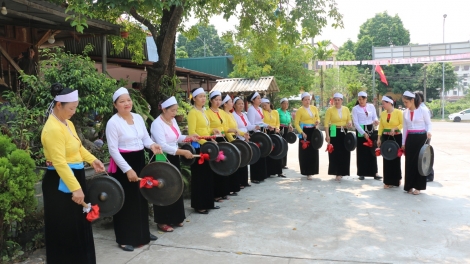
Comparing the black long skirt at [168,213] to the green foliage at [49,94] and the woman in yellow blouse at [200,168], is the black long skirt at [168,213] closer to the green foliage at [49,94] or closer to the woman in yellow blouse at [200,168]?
the woman in yellow blouse at [200,168]

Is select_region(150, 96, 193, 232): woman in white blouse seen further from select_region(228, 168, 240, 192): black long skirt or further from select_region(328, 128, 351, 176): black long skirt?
select_region(328, 128, 351, 176): black long skirt

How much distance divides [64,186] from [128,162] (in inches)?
38.8

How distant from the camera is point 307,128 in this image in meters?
8.45

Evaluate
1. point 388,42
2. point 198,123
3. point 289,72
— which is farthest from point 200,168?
point 388,42

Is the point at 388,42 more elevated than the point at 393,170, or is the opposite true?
the point at 388,42

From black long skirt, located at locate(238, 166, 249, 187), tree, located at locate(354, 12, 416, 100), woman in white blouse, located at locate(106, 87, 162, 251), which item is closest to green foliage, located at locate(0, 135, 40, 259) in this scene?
woman in white blouse, located at locate(106, 87, 162, 251)

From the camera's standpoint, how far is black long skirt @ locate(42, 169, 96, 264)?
138 inches

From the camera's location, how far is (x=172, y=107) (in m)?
4.97

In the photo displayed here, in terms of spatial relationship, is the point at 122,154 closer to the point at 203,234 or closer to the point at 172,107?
the point at 172,107

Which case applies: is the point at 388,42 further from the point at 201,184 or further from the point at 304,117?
the point at 201,184

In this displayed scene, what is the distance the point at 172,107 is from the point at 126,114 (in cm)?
81

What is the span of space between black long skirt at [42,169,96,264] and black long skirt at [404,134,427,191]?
5415 millimetres

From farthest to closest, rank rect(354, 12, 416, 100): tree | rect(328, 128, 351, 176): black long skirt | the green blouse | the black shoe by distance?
rect(354, 12, 416, 100): tree < the green blouse < rect(328, 128, 351, 176): black long skirt < the black shoe

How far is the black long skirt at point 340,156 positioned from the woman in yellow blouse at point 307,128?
41cm
